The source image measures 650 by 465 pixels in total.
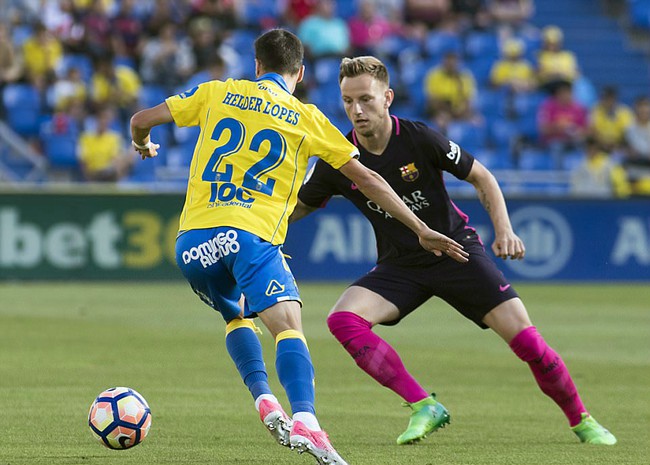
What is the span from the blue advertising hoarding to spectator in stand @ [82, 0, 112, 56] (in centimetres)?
478

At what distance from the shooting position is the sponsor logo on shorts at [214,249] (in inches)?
A: 246

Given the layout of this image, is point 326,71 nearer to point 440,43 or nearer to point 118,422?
point 440,43

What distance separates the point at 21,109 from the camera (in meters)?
20.6

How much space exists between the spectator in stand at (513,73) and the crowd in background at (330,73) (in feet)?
0.09

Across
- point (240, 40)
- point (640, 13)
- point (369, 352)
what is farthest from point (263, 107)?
point (640, 13)

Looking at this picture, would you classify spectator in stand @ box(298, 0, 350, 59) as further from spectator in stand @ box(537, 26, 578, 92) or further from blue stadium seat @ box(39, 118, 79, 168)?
blue stadium seat @ box(39, 118, 79, 168)

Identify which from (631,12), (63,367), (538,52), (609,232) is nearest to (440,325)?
(63,367)

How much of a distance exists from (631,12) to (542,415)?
21.2 metres

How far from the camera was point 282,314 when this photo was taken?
6.25 m

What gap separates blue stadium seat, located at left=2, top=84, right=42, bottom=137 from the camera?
2056 centimetres

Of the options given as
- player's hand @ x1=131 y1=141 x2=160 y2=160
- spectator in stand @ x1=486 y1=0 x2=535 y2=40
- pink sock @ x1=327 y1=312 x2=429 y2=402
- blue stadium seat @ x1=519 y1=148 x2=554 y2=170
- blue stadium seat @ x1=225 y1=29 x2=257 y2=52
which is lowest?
pink sock @ x1=327 y1=312 x2=429 y2=402

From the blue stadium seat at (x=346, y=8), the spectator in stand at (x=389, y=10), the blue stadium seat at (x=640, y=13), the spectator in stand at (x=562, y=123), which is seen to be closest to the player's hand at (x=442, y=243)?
the spectator in stand at (x=562, y=123)

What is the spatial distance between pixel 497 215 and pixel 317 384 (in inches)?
111

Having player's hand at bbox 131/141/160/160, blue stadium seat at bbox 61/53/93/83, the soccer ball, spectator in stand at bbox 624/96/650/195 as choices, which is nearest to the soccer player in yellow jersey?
player's hand at bbox 131/141/160/160
